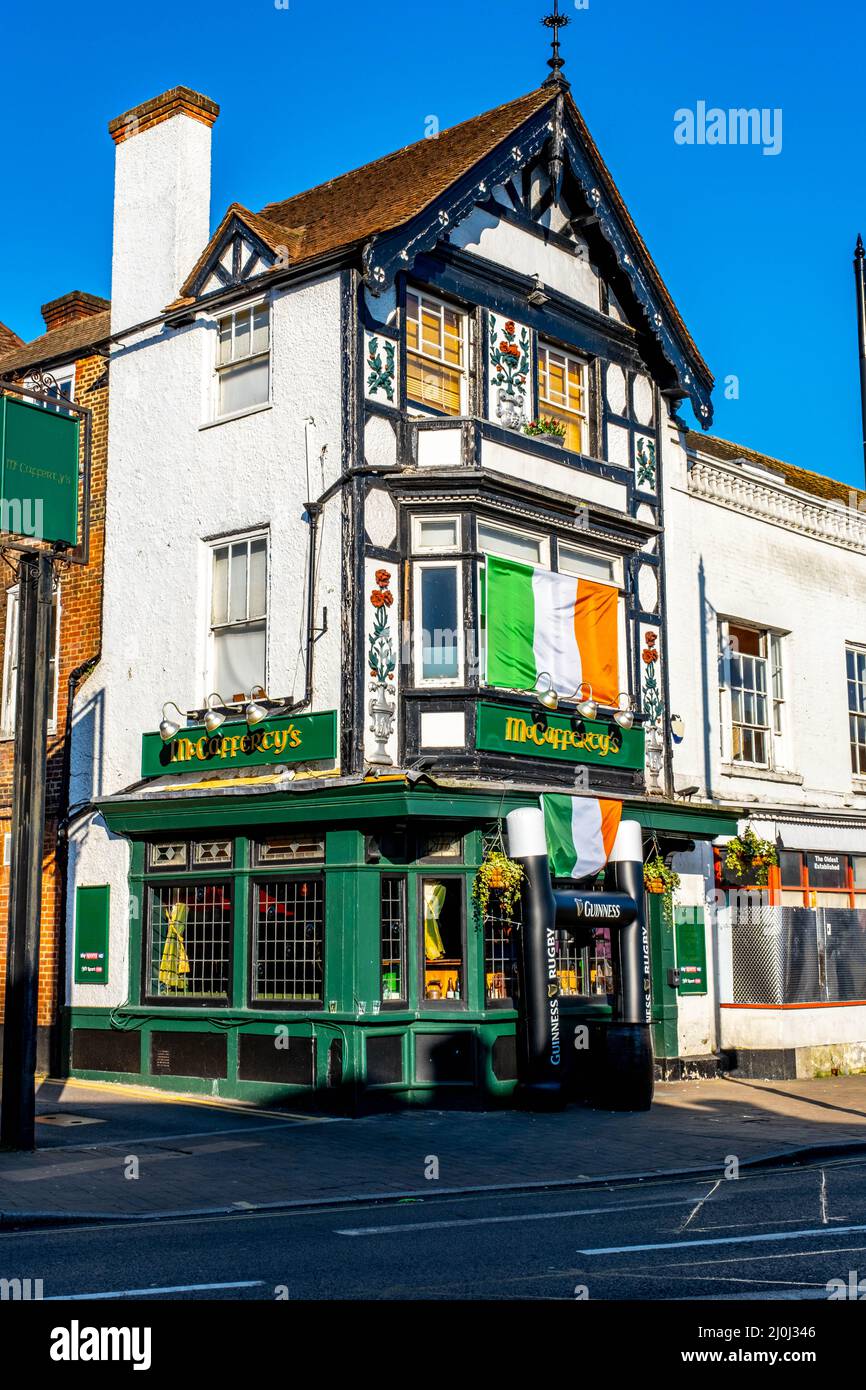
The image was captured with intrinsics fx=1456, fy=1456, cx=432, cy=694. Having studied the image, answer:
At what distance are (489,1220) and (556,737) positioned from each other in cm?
841

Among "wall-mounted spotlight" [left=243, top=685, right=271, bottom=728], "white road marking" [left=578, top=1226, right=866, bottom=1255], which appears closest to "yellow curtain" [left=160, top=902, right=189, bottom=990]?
"wall-mounted spotlight" [left=243, top=685, right=271, bottom=728]

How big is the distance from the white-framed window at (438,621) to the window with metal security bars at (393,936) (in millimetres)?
2350

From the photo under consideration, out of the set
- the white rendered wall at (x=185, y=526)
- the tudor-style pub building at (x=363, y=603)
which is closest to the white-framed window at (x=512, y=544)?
the tudor-style pub building at (x=363, y=603)

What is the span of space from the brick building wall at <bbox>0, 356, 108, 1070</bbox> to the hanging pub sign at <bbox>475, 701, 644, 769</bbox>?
5.77m

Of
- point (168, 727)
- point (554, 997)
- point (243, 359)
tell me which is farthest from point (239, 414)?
point (554, 997)

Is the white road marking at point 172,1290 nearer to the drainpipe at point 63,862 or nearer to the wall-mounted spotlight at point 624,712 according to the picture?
the wall-mounted spotlight at point 624,712

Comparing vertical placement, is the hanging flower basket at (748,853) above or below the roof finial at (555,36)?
below

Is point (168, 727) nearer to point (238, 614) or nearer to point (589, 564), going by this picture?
point (238, 614)

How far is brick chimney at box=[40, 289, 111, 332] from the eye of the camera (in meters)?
22.8

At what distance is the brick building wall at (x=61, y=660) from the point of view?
62.1 ft

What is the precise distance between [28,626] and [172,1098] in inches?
247

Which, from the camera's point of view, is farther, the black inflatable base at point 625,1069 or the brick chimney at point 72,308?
the brick chimney at point 72,308
